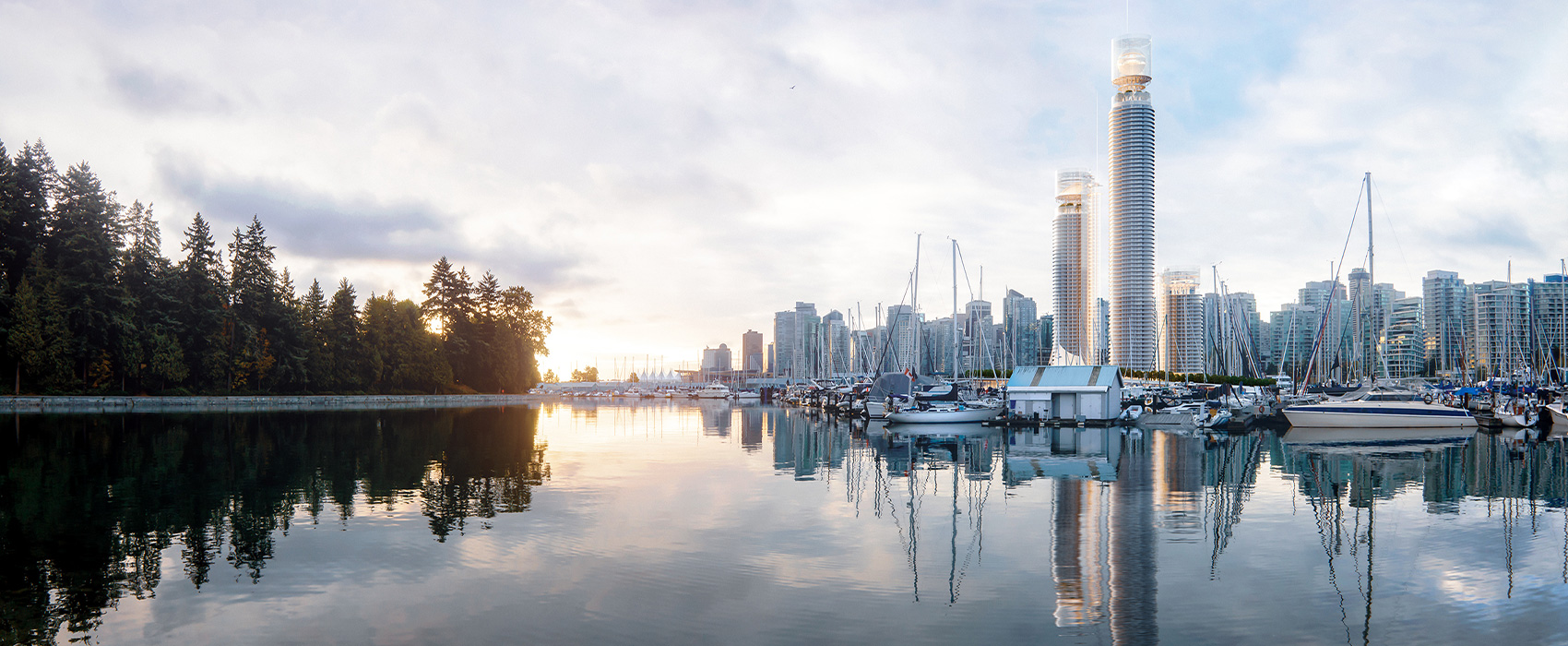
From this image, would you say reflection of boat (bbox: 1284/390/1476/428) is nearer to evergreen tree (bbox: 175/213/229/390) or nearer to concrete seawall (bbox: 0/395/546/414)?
concrete seawall (bbox: 0/395/546/414)

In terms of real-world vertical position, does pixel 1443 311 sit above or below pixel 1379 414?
above

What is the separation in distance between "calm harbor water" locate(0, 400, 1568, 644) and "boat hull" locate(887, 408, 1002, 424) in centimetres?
2182

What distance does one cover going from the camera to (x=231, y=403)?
79.6 metres

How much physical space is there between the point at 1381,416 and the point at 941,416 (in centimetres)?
2617

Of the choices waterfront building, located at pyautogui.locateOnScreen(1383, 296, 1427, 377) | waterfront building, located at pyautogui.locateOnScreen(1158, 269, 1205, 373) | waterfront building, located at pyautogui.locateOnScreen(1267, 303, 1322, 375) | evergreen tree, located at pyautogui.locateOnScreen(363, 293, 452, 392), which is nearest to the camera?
evergreen tree, located at pyautogui.locateOnScreen(363, 293, 452, 392)

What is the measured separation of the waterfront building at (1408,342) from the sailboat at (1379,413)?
10330 cm

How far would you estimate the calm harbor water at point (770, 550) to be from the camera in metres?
12.1

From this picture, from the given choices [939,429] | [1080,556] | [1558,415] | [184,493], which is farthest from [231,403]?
[1558,415]

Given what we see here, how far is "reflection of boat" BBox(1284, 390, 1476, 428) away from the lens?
53.1m

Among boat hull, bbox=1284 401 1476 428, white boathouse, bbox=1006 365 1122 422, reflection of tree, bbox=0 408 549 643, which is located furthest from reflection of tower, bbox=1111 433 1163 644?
boat hull, bbox=1284 401 1476 428

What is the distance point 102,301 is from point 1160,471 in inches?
3197

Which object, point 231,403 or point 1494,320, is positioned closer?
point 231,403

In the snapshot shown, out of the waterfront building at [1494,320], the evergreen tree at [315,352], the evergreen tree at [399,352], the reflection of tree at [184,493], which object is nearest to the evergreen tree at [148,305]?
the evergreen tree at [315,352]

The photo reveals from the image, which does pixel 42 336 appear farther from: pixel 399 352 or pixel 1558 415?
pixel 1558 415
